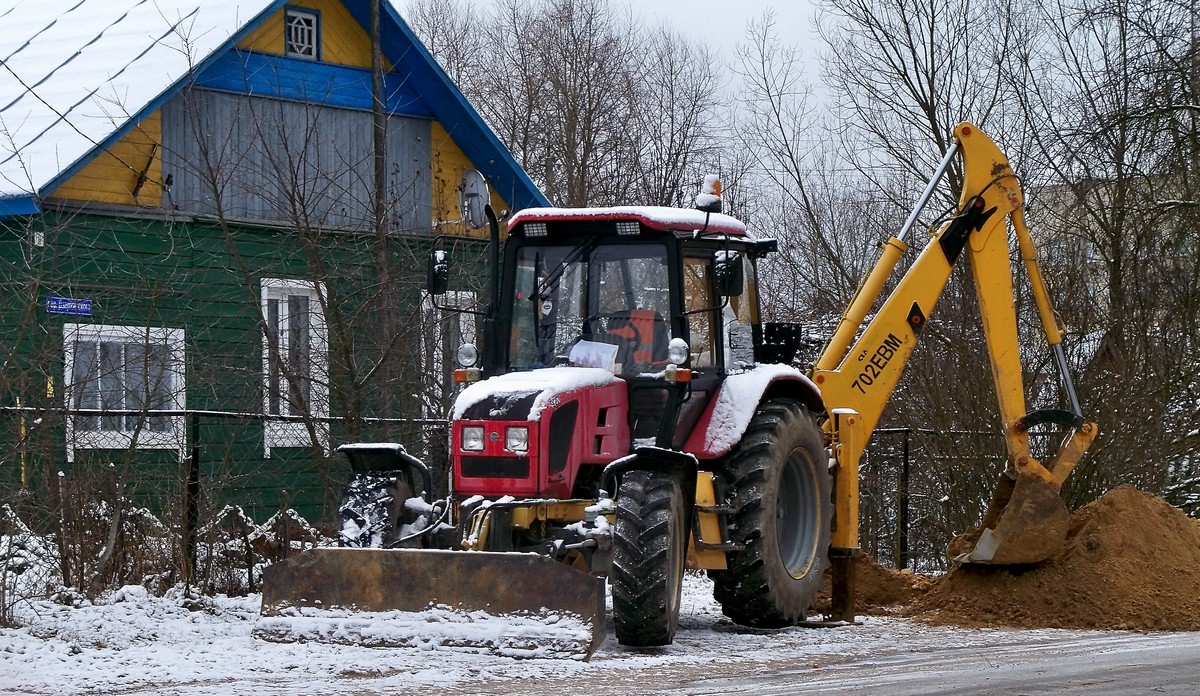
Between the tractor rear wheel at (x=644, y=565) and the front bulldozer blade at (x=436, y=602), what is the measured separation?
42 cm

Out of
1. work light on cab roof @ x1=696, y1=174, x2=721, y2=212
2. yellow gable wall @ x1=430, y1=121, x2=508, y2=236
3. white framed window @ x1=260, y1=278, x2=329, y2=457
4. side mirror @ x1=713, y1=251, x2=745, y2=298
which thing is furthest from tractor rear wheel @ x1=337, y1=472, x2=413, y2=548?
yellow gable wall @ x1=430, y1=121, x2=508, y2=236

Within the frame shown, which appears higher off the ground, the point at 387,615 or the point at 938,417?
the point at 938,417

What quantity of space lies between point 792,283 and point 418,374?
693 inches

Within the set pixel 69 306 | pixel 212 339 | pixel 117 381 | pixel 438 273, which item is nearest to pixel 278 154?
pixel 212 339

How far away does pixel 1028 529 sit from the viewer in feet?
36.3

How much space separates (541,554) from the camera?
28.2 feet

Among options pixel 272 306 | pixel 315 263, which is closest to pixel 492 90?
pixel 272 306

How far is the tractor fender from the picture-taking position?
32.0 feet

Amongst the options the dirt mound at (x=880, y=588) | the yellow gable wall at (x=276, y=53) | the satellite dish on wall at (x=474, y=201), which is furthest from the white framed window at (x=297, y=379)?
the dirt mound at (x=880, y=588)

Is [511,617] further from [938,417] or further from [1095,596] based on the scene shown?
[938,417]

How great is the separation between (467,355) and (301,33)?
8.97 m

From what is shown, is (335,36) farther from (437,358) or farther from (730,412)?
(730,412)

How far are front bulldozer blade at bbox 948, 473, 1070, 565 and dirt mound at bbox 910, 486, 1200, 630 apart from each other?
19 centimetres

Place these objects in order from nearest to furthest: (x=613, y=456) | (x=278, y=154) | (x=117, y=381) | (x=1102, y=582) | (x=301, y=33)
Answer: (x=613, y=456) < (x=117, y=381) < (x=1102, y=582) < (x=278, y=154) < (x=301, y=33)
